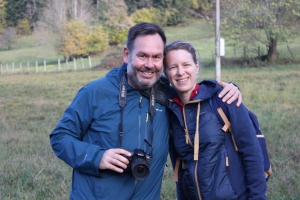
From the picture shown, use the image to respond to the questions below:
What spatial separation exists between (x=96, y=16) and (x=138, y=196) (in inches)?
2172

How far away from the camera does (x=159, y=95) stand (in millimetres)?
2922

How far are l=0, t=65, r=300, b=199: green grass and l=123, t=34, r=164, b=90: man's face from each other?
9.60 feet

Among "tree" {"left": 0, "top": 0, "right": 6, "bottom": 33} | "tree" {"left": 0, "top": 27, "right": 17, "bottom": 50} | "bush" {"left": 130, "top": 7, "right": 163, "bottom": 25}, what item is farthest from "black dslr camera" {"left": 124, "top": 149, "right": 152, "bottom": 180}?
"tree" {"left": 0, "top": 0, "right": 6, "bottom": 33}

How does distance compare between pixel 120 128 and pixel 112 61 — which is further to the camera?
pixel 112 61

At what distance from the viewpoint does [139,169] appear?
A: 257 centimetres

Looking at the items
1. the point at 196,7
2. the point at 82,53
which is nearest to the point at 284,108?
the point at 82,53

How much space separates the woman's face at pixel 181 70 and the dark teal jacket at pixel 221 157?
97 millimetres

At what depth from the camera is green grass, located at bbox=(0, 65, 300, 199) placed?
18.7ft

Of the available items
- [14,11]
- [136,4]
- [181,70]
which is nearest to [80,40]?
[14,11]

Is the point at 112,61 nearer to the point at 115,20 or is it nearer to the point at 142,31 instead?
the point at 115,20

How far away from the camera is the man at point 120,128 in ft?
8.73

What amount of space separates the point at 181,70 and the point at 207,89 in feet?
0.65

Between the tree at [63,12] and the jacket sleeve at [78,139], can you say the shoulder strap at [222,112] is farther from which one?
the tree at [63,12]

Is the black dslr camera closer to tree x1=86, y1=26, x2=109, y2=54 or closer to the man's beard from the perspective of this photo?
the man's beard
